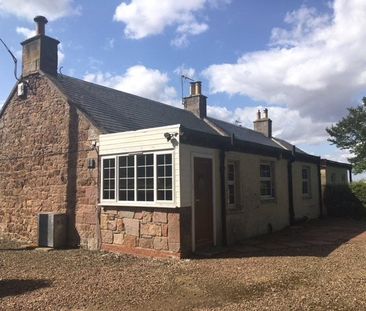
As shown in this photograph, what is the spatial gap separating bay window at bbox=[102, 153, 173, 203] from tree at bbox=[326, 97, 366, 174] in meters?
29.7

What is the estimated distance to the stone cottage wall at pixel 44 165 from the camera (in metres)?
12.4

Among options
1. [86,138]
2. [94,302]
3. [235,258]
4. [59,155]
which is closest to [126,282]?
[94,302]

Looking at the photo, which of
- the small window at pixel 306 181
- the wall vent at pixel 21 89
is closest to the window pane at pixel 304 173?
the small window at pixel 306 181

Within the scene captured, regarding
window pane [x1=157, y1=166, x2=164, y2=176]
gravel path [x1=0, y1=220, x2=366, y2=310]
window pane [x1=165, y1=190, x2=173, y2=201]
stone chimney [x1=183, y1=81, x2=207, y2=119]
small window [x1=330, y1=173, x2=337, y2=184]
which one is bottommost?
gravel path [x1=0, y1=220, x2=366, y2=310]

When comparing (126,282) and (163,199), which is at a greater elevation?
(163,199)

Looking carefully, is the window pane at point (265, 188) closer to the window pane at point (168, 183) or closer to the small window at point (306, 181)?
the small window at point (306, 181)

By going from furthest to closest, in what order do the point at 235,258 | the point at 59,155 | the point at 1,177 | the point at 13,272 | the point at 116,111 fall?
1. the point at 1,177
2. the point at 116,111
3. the point at 59,155
4. the point at 235,258
5. the point at 13,272

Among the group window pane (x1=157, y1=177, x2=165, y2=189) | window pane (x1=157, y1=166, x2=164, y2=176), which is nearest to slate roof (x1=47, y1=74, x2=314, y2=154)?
window pane (x1=157, y1=166, x2=164, y2=176)

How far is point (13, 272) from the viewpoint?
9.04m

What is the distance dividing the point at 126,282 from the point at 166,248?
95.8 inches

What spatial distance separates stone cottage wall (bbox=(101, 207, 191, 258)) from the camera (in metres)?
10.1

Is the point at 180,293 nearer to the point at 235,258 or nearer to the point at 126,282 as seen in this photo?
the point at 126,282

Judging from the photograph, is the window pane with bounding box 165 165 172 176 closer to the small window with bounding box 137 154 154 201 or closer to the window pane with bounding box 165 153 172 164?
the window pane with bounding box 165 153 172 164

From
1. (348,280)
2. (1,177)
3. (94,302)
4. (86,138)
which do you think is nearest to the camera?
(94,302)
